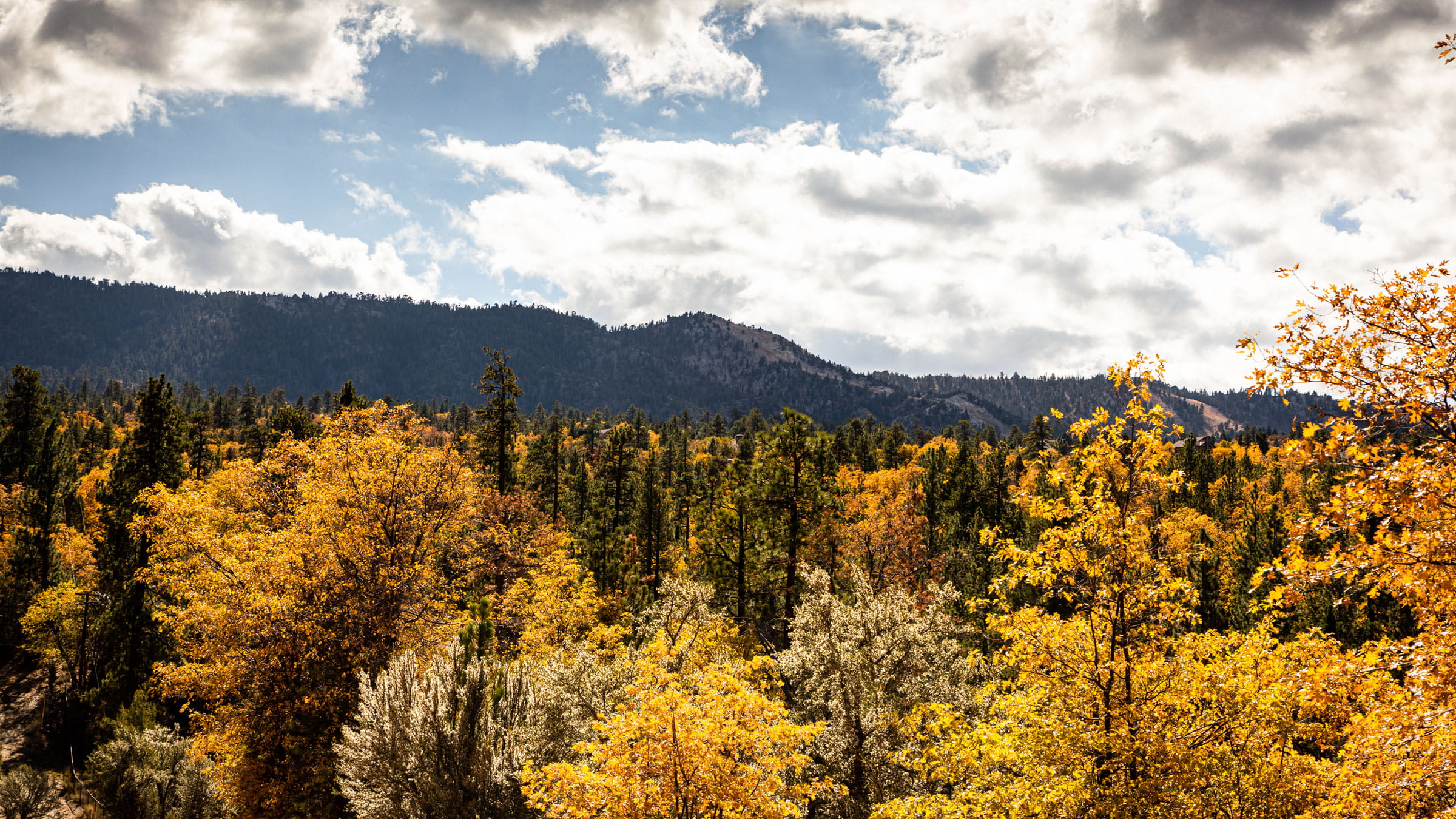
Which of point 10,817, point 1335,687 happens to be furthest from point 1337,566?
point 10,817

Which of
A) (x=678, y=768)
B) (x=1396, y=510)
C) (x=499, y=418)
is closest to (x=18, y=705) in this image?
(x=499, y=418)

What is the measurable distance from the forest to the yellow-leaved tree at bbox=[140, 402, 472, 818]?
0.11 meters

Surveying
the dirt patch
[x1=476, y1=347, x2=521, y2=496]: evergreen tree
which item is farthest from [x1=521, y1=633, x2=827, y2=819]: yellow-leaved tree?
the dirt patch

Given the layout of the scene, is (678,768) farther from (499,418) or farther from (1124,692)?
(499,418)

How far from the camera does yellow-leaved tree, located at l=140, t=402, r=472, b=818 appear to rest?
20266 mm

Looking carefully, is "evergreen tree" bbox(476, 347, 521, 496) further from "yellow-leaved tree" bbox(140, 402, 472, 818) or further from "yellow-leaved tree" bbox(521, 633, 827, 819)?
"yellow-leaved tree" bbox(521, 633, 827, 819)

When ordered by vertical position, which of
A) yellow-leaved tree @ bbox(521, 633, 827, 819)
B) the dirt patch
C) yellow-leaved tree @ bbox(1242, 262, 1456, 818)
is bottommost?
the dirt patch

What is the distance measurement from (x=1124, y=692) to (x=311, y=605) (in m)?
21.6

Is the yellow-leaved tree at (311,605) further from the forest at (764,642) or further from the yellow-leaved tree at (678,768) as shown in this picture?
the yellow-leaved tree at (678,768)

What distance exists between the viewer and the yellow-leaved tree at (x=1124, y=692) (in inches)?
457

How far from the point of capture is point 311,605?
20922mm

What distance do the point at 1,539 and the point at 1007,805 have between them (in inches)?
2740

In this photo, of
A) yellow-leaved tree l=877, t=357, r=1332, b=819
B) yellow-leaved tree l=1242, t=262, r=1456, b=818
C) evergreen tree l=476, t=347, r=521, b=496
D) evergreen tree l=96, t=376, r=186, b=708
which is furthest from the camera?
evergreen tree l=476, t=347, r=521, b=496

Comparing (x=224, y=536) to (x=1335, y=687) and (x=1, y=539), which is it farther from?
(x=1, y=539)
